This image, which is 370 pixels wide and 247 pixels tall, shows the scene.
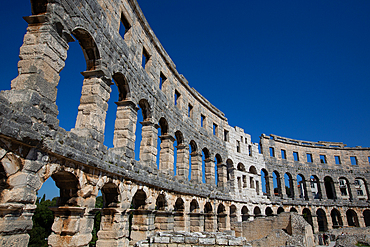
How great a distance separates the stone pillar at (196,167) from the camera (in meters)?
16.4

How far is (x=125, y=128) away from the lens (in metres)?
9.46

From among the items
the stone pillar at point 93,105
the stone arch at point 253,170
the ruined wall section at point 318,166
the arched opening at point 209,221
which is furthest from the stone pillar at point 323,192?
the stone pillar at point 93,105

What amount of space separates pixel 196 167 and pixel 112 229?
8.91m

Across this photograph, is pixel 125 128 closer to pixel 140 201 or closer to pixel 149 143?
pixel 149 143

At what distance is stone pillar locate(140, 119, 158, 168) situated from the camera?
36.5 ft

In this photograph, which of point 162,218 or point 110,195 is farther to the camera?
point 162,218

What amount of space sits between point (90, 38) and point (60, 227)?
5.26 meters

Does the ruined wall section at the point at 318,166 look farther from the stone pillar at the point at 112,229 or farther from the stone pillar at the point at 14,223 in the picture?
the stone pillar at the point at 14,223

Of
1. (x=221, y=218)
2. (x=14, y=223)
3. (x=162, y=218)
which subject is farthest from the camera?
(x=221, y=218)

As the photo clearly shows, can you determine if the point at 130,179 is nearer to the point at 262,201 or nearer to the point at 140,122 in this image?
the point at 140,122

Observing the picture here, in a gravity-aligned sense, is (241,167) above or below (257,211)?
above

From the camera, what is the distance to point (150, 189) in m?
10.6

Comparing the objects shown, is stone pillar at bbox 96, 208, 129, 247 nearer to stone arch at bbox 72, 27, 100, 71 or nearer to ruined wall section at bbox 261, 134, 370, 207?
stone arch at bbox 72, 27, 100, 71

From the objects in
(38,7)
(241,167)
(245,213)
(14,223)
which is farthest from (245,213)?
(38,7)
